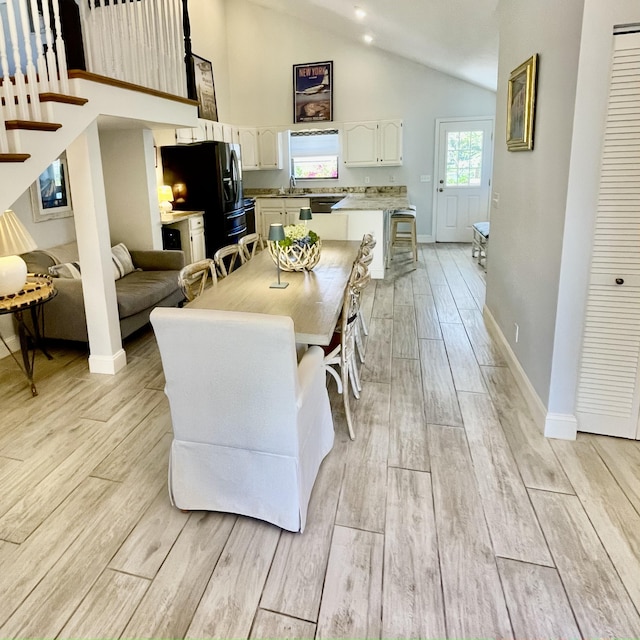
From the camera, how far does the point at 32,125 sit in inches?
96.0

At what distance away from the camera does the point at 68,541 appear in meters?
1.89

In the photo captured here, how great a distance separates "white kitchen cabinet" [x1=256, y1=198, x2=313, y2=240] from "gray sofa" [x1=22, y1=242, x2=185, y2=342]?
12.0ft

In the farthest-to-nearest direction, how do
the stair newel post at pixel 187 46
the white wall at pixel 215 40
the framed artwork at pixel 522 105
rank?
1. the white wall at pixel 215 40
2. the stair newel post at pixel 187 46
3. the framed artwork at pixel 522 105

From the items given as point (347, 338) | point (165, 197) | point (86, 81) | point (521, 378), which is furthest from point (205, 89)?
point (521, 378)

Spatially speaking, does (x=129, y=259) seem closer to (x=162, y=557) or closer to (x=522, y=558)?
(x=162, y=557)

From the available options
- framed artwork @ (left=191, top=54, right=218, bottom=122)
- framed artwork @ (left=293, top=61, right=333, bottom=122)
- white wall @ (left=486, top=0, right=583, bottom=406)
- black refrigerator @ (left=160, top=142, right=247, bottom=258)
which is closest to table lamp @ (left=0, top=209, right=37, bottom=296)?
white wall @ (left=486, top=0, right=583, bottom=406)

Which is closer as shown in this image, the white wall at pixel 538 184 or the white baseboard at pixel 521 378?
the white wall at pixel 538 184

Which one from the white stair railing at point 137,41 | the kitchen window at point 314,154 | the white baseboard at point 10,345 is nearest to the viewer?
the white stair railing at point 137,41

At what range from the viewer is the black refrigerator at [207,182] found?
602cm

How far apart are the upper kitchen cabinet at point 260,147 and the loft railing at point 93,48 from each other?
399cm

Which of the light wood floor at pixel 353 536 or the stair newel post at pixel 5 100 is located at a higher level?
the stair newel post at pixel 5 100

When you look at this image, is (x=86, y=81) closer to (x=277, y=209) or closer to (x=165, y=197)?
(x=165, y=197)

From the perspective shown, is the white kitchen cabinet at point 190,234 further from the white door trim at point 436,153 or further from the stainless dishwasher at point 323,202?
the white door trim at point 436,153

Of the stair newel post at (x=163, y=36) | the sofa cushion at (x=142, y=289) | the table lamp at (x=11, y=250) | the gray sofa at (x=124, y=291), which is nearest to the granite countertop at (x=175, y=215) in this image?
the gray sofa at (x=124, y=291)
